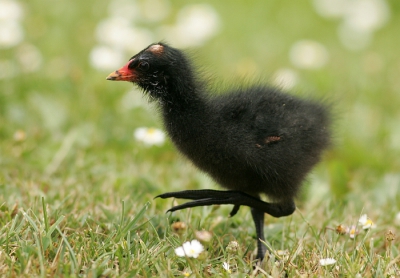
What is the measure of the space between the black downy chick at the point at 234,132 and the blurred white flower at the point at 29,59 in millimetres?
2783

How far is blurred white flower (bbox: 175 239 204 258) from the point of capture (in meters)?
2.62

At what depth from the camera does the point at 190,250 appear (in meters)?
2.65

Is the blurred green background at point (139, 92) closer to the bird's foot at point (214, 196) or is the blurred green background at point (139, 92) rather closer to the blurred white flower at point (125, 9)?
the blurred white flower at point (125, 9)

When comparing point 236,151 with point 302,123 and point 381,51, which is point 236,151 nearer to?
point 302,123

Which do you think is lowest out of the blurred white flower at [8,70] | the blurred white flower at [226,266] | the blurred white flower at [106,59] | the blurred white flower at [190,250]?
the blurred white flower at [226,266]

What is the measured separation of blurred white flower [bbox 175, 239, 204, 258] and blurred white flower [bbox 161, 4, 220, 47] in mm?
4181

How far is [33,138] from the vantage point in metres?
4.54

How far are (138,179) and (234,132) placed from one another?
1.14 metres

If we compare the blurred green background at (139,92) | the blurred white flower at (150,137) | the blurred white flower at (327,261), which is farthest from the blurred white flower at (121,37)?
the blurred white flower at (327,261)

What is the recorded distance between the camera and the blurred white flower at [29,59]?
5.57 metres

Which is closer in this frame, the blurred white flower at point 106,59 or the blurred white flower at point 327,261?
the blurred white flower at point 327,261

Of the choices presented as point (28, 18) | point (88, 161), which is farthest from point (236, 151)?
point (28, 18)

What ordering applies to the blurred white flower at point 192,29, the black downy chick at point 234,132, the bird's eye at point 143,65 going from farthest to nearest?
the blurred white flower at point 192,29, the bird's eye at point 143,65, the black downy chick at point 234,132

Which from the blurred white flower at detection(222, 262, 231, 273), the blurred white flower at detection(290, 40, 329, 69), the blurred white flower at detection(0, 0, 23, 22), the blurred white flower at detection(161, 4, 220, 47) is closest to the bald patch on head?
the blurred white flower at detection(222, 262, 231, 273)
